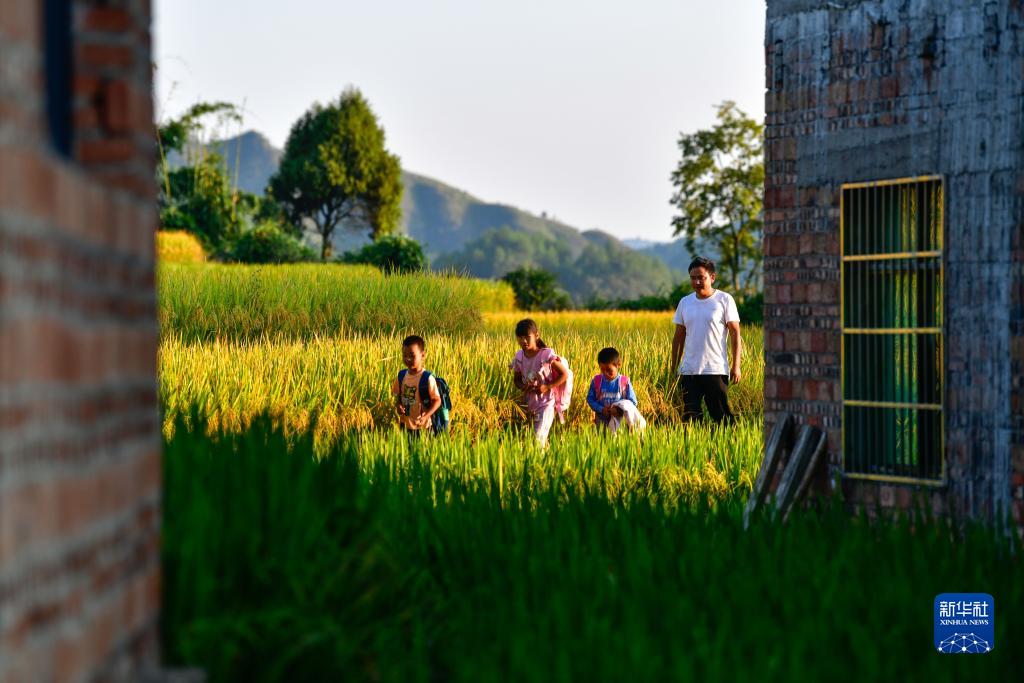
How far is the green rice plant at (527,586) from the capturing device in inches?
149

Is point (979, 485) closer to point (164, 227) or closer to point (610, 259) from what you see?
point (164, 227)

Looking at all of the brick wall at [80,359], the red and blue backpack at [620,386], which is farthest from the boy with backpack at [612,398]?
the brick wall at [80,359]

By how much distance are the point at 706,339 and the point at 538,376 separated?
1.53m

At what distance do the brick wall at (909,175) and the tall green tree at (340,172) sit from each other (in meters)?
52.8

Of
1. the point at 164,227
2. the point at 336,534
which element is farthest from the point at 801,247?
the point at 164,227

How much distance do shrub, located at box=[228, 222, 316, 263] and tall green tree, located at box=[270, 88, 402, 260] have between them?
23140 millimetres

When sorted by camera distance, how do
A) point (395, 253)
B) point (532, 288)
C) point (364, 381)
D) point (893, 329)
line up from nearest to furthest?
point (893, 329), point (364, 381), point (395, 253), point (532, 288)

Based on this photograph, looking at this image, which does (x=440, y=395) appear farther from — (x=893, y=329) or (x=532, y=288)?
(x=532, y=288)

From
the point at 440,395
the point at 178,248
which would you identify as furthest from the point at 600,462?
the point at 178,248

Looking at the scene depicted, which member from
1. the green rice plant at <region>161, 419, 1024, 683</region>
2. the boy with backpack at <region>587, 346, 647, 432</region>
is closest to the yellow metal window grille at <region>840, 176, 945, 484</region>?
the green rice plant at <region>161, 419, 1024, 683</region>

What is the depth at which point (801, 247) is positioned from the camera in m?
7.21

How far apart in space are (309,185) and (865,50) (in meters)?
55.0

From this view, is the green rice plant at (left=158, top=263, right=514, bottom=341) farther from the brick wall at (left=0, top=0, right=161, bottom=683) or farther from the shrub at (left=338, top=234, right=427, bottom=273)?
the brick wall at (left=0, top=0, right=161, bottom=683)

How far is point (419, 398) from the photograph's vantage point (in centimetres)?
988
